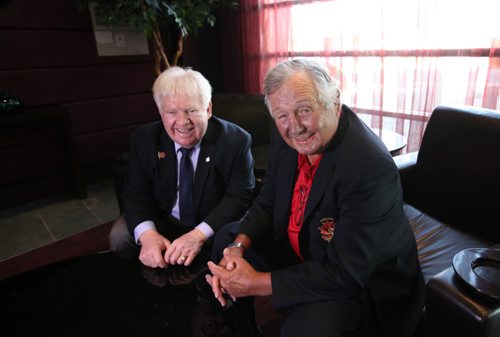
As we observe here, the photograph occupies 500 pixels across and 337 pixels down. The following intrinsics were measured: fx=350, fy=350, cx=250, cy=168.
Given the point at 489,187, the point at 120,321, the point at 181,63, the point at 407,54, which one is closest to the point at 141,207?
the point at 120,321

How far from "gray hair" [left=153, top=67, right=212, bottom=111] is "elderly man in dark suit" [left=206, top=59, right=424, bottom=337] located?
17.1 inches

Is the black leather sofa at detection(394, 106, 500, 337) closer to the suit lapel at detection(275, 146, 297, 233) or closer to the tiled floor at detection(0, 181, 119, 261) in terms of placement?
the suit lapel at detection(275, 146, 297, 233)

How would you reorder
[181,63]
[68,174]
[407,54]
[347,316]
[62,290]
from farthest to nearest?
[181,63], [68,174], [407,54], [62,290], [347,316]

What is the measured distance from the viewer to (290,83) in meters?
0.97

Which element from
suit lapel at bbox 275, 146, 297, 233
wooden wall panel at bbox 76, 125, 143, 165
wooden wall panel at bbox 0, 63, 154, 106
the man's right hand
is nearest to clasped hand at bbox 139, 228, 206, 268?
the man's right hand

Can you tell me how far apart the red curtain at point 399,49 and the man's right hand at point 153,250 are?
195 cm

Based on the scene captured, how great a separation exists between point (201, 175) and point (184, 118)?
0.84ft

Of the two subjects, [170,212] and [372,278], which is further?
[170,212]

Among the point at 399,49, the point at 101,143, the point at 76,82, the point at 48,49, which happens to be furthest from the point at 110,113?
the point at 399,49

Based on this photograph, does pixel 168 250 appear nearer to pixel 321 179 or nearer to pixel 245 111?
pixel 321 179

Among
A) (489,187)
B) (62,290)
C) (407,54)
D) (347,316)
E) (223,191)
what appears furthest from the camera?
(407,54)

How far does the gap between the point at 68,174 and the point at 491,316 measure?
323 cm

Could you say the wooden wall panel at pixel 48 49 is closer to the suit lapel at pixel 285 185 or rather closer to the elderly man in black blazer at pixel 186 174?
the elderly man in black blazer at pixel 186 174

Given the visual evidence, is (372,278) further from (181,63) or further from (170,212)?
(181,63)
